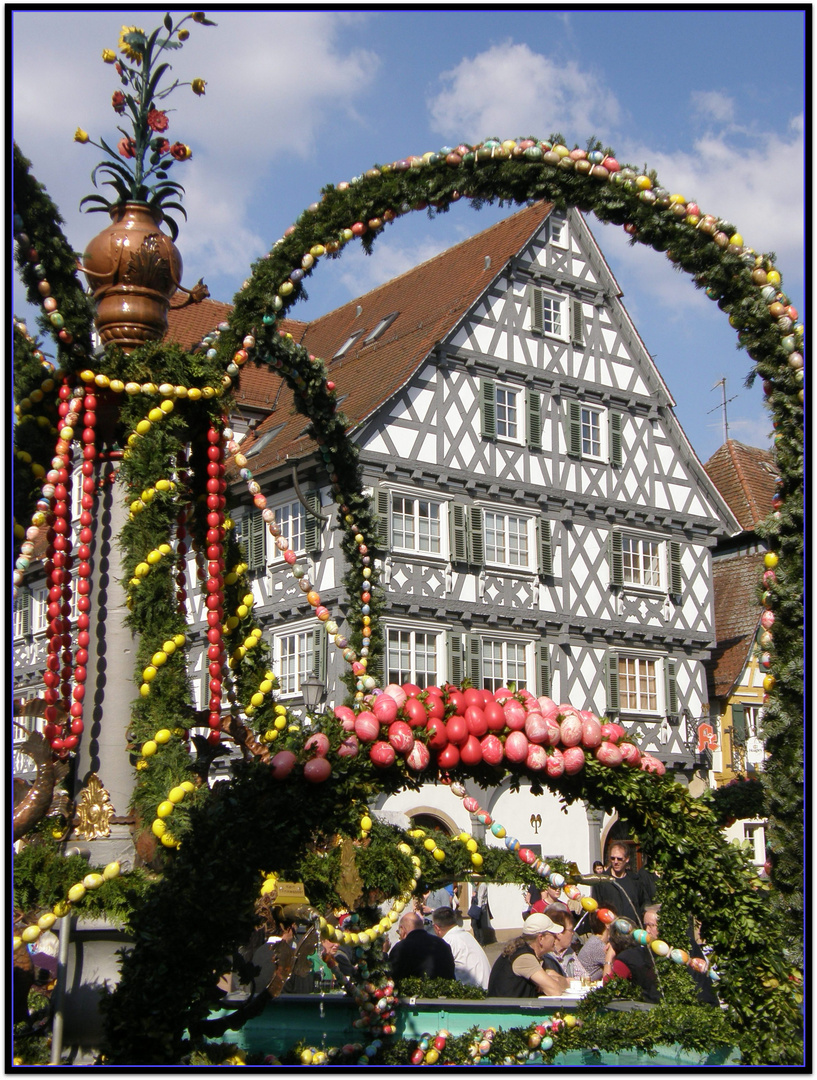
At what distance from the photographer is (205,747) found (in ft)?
17.3

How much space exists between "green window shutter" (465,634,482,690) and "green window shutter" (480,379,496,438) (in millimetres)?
3662

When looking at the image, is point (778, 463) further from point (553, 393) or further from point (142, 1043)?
point (553, 393)

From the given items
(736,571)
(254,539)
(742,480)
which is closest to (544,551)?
(254,539)

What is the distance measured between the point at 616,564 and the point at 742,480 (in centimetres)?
828

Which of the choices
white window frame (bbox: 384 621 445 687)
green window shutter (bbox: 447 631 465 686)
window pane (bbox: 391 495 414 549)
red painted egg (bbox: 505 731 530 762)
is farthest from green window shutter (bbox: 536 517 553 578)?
red painted egg (bbox: 505 731 530 762)

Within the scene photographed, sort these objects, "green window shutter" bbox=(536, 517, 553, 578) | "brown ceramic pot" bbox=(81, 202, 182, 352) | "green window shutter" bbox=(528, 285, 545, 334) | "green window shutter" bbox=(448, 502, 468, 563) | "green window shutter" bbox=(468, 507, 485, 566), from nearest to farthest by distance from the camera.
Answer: "brown ceramic pot" bbox=(81, 202, 182, 352)
"green window shutter" bbox=(448, 502, 468, 563)
"green window shutter" bbox=(468, 507, 485, 566)
"green window shutter" bbox=(536, 517, 553, 578)
"green window shutter" bbox=(528, 285, 545, 334)

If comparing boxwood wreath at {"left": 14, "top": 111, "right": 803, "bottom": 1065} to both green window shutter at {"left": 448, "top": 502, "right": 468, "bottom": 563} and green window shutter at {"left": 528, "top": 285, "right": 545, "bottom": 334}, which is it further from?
green window shutter at {"left": 528, "top": 285, "right": 545, "bottom": 334}

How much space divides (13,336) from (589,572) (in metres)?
17.6

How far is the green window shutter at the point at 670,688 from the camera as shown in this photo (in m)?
22.6

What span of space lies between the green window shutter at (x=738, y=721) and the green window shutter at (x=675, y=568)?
A: 135 inches

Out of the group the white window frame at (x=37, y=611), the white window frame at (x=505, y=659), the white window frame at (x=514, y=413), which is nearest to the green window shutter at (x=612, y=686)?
the white window frame at (x=505, y=659)

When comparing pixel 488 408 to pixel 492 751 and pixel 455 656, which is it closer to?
pixel 455 656

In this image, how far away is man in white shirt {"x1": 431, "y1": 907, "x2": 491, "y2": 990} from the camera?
304 inches

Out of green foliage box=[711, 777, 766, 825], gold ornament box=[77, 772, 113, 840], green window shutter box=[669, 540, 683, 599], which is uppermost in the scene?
green window shutter box=[669, 540, 683, 599]
